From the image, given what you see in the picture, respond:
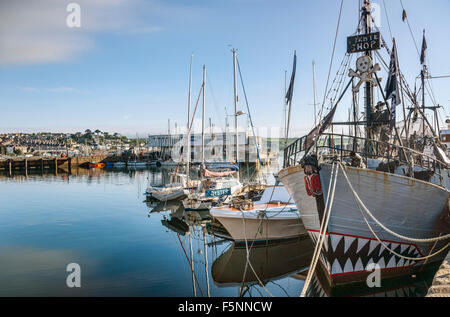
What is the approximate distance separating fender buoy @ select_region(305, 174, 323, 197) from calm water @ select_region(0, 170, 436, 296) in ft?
11.2

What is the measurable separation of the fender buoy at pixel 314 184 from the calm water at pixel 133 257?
3421 millimetres

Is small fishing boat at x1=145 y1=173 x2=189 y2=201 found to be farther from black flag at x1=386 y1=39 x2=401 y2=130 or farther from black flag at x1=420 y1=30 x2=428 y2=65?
black flag at x1=386 y1=39 x2=401 y2=130

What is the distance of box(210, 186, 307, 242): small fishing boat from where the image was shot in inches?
577

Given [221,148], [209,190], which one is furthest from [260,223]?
Result: [221,148]

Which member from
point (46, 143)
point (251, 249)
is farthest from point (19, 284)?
point (46, 143)

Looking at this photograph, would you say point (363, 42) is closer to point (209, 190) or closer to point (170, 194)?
point (209, 190)

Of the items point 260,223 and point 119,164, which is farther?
point 119,164

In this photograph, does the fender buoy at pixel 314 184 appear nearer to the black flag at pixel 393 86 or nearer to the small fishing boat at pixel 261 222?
the black flag at pixel 393 86

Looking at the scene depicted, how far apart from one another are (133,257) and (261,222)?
579cm

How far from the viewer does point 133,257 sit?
45.8 feet

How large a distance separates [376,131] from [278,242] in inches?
257

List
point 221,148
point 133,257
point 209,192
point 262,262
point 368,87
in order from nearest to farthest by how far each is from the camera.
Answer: point 368,87 < point 262,262 < point 133,257 < point 209,192 < point 221,148

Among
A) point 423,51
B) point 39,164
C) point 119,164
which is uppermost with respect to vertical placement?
point 423,51

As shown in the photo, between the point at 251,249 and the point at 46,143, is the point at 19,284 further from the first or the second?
the point at 46,143
